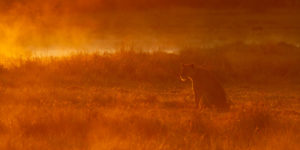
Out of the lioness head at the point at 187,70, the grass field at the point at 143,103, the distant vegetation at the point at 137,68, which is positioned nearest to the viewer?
the grass field at the point at 143,103

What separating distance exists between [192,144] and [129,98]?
5.58 meters

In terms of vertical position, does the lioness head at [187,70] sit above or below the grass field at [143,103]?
above

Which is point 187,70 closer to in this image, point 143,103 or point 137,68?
point 143,103

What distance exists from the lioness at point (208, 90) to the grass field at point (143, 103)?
1.26 feet

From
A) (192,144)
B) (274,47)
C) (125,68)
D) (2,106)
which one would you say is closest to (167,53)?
(125,68)

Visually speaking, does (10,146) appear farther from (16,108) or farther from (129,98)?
(129,98)

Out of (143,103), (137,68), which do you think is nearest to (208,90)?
(143,103)

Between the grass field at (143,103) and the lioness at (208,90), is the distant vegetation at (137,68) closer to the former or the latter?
the grass field at (143,103)

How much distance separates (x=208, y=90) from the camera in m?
12.7

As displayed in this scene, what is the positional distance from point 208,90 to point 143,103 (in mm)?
1632

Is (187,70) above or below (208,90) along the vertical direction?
above

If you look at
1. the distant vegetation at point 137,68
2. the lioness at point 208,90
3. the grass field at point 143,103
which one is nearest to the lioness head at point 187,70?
the lioness at point 208,90

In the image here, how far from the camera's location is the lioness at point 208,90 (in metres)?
12.6

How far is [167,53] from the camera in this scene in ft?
72.9
